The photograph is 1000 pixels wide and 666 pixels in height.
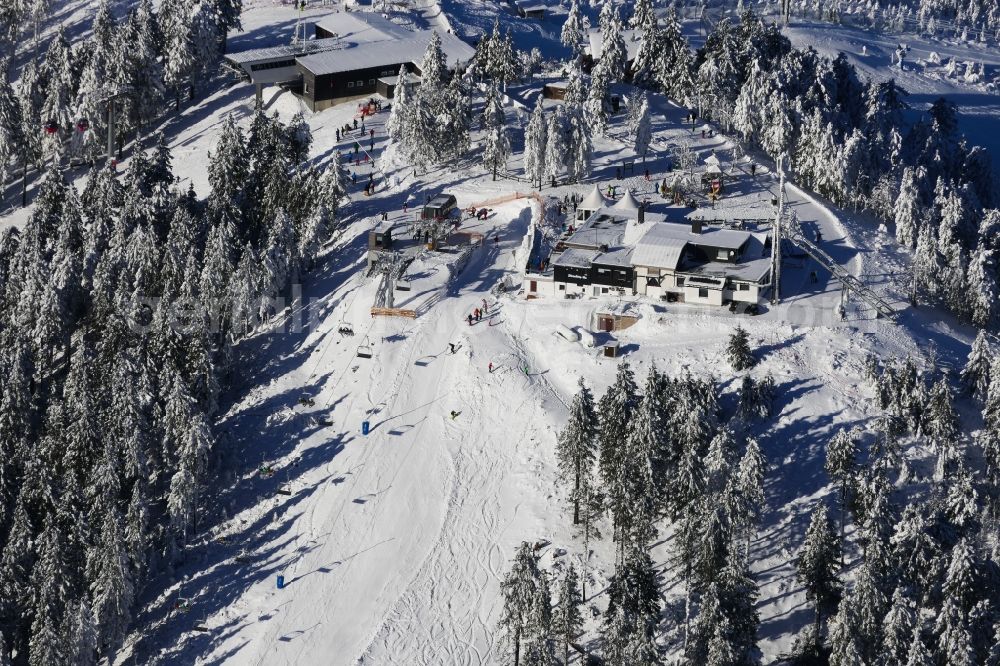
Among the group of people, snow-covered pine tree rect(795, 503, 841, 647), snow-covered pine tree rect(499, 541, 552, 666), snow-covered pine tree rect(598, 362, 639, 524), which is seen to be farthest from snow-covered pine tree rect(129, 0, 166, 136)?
snow-covered pine tree rect(795, 503, 841, 647)

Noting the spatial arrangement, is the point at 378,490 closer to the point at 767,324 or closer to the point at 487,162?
the point at 767,324

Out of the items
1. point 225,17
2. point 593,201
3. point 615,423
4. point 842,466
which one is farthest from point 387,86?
point 842,466

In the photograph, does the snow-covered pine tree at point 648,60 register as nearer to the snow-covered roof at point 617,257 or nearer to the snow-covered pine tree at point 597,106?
the snow-covered pine tree at point 597,106

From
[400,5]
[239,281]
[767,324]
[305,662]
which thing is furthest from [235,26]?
[305,662]

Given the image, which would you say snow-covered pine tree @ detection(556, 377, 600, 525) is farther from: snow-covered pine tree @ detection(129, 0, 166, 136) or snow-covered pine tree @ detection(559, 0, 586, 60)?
snow-covered pine tree @ detection(559, 0, 586, 60)

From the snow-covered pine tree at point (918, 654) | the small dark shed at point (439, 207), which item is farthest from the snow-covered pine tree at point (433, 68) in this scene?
the snow-covered pine tree at point (918, 654)

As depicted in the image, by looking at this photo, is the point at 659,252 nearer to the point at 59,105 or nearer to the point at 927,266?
the point at 927,266
